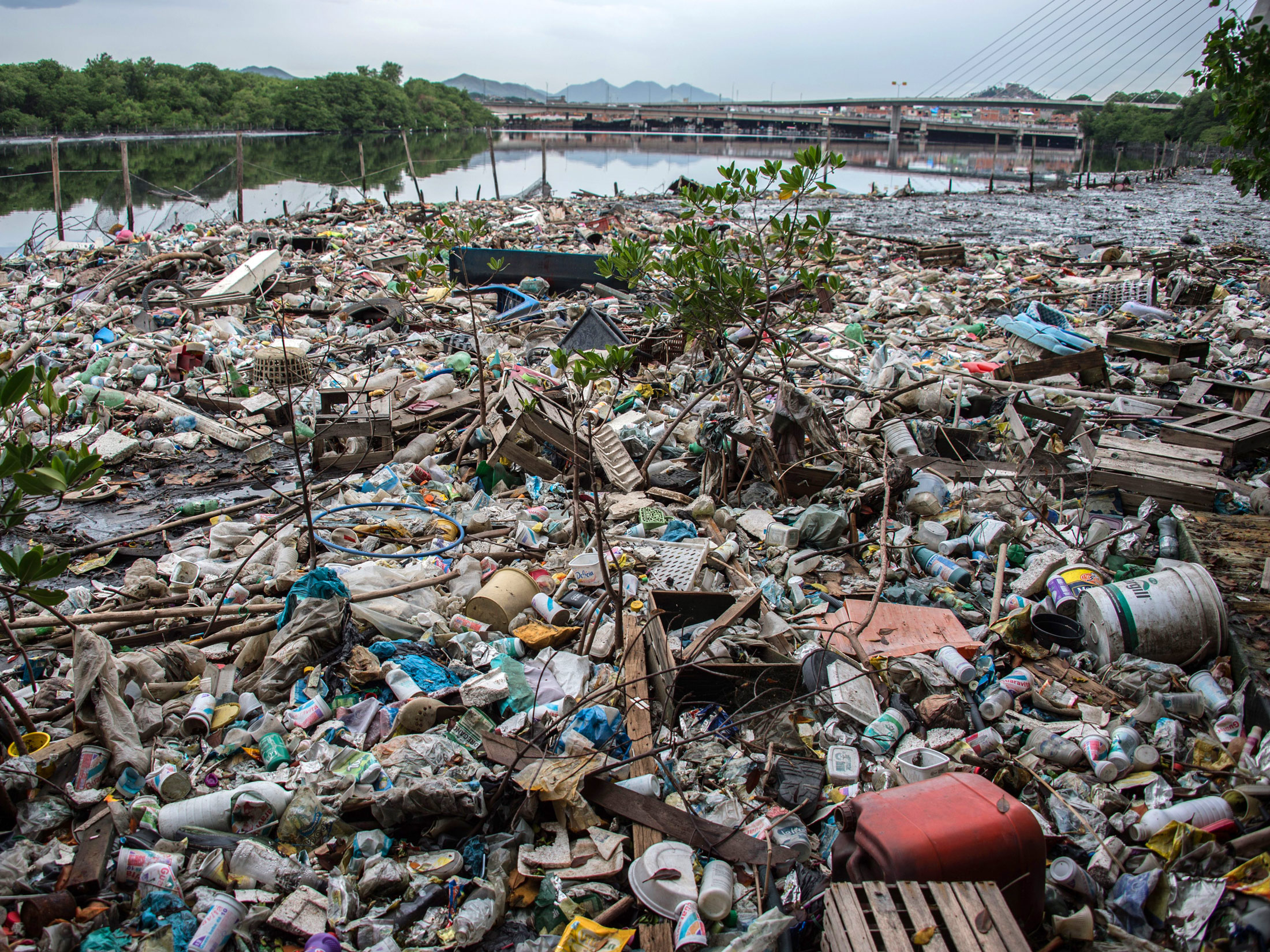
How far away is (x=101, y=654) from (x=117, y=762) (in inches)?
14.7

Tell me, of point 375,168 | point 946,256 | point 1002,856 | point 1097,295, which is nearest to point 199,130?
point 375,168

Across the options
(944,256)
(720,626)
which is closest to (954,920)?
(720,626)

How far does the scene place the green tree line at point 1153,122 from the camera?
4434 centimetres

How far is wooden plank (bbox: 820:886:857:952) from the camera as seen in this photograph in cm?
165

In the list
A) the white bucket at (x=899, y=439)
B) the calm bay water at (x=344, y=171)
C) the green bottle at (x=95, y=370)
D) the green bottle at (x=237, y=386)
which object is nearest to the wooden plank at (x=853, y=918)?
the white bucket at (x=899, y=439)

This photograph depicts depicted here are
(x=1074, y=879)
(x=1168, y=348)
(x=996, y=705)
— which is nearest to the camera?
(x=1074, y=879)

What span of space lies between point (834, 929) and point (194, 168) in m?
35.4

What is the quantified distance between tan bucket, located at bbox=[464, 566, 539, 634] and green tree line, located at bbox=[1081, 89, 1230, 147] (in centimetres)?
5106

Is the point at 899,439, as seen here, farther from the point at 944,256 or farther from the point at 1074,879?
the point at 944,256

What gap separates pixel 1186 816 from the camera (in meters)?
2.21

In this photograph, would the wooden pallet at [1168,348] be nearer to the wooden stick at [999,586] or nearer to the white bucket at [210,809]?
the wooden stick at [999,586]

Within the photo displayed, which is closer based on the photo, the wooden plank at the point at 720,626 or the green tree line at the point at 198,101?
the wooden plank at the point at 720,626

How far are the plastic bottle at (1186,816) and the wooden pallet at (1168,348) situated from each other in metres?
5.70

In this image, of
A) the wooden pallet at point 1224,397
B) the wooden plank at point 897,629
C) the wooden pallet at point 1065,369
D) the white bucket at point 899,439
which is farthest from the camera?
the wooden pallet at point 1065,369
